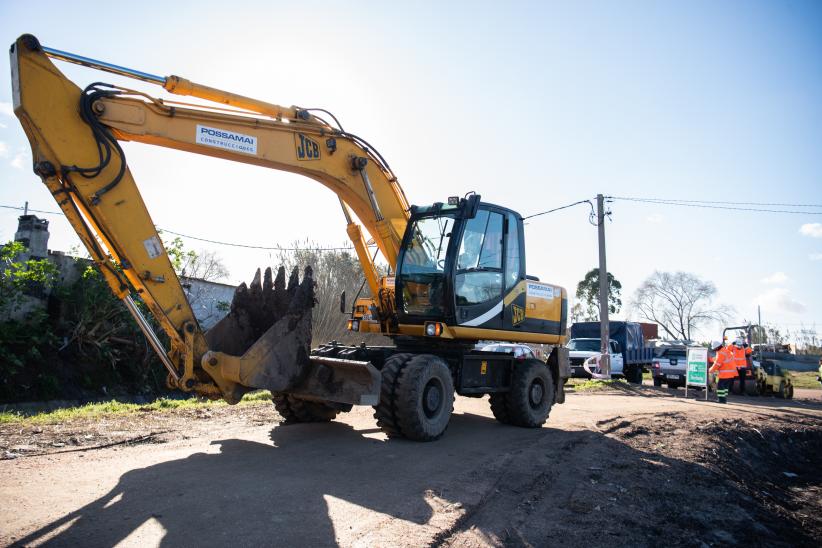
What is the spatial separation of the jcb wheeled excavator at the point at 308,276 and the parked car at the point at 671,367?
1217cm

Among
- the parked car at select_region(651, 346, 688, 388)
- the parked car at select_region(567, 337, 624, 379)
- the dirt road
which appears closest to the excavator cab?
the dirt road

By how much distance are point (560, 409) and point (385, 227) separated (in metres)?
6.17

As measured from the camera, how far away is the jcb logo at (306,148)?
7.96 metres

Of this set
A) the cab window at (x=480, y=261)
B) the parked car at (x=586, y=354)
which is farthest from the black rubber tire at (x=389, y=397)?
the parked car at (x=586, y=354)

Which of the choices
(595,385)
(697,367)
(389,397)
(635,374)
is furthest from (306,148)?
(635,374)

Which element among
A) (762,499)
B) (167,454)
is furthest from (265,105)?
(762,499)

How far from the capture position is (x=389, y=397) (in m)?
7.39

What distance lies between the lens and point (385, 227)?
9227mm

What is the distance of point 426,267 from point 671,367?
15.8 metres

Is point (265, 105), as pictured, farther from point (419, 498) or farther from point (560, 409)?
point (560, 409)

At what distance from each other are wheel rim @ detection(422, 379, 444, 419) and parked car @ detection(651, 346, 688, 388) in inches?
630

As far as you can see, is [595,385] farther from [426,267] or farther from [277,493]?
[277,493]

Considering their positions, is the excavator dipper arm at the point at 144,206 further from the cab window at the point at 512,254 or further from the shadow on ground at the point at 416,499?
the cab window at the point at 512,254

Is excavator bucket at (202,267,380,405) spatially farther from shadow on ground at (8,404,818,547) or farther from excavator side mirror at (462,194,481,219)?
excavator side mirror at (462,194,481,219)
